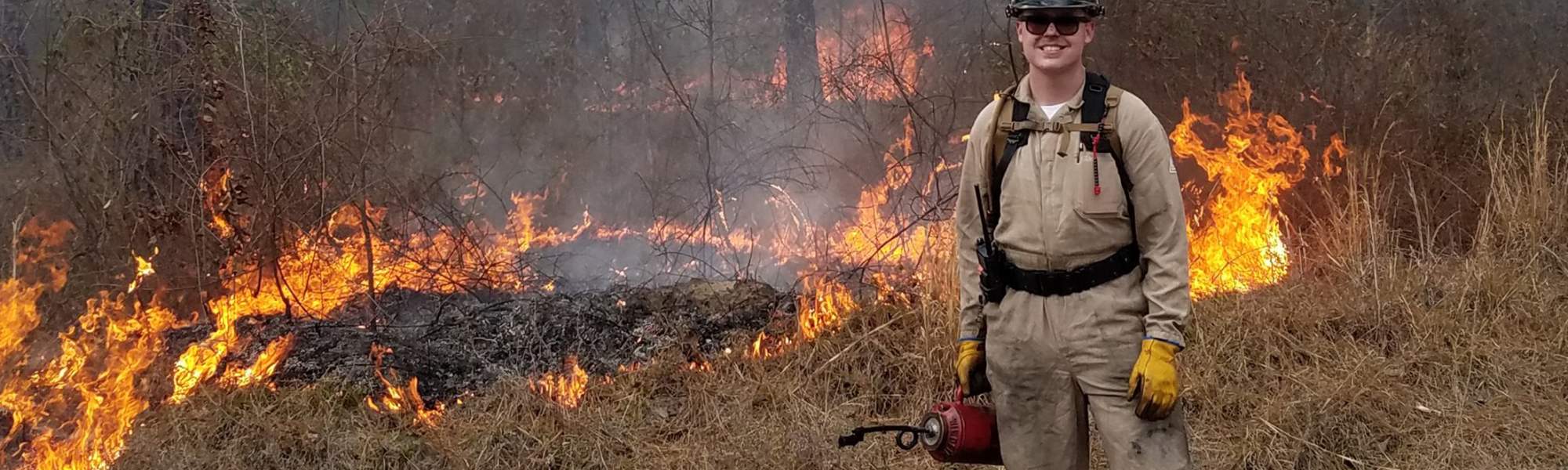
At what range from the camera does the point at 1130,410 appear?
263 cm

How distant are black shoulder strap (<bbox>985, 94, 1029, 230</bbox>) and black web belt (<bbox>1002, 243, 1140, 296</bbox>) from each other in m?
0.21

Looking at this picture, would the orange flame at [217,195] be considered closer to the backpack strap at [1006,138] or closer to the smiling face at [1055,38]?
the backpack strap at [1006,138]

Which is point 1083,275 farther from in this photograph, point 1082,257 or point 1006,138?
point 1006,138

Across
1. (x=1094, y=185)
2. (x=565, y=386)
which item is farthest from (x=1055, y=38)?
(x=565, y=386)

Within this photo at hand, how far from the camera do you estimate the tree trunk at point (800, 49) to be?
7.80m

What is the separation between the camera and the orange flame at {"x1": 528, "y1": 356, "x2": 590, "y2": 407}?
15.6ft

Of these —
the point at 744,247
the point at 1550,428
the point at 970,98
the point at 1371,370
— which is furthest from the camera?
the point at 744,247

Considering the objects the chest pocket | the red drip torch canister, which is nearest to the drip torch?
the red drip torch canister

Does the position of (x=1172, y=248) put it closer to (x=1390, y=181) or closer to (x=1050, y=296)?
(x=1050, y=296)

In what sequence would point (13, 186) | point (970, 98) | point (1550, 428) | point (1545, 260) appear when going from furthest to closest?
point (970, 98), point (13, 186), point (1545, 260), point (1550, 428)

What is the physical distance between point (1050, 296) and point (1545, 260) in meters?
4.90

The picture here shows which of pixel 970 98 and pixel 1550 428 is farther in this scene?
pixel 970 98

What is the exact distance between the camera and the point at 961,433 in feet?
9.55

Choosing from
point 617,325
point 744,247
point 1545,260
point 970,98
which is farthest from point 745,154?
point 1545,260
